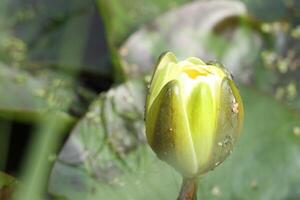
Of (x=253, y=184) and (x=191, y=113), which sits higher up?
(x=191, y=113)

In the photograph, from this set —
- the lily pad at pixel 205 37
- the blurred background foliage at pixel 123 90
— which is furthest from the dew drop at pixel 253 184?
the lily pad at pixel 205 37

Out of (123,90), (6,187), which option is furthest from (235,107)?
(123,90)

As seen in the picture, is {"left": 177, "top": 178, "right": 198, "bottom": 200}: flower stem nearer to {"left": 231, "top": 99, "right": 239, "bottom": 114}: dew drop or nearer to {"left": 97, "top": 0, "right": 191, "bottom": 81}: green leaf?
{"left": 231, "top": 99, "right": 239, "bottom": 114}: dew drop

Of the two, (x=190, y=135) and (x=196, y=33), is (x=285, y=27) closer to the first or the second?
(x=196, y=33)

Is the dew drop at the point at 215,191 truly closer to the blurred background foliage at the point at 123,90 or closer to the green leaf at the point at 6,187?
the blurred background foliage at the point at 123,90

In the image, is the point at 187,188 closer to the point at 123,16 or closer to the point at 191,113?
the point at 191,113

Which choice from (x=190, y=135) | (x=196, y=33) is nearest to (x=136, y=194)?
(x=190, y=135)
